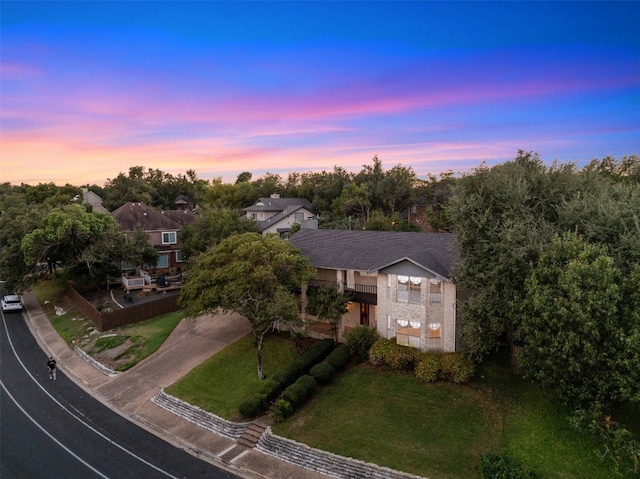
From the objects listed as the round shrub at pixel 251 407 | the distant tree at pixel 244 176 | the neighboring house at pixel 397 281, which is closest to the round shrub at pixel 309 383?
the round shrub at pixel 251 407

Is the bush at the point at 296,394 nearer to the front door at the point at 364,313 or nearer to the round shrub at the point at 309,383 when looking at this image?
the round shrub at the point at 309,383

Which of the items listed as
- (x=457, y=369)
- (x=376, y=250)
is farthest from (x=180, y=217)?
(x=457, y=369)

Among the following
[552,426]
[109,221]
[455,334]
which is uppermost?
[109,221]

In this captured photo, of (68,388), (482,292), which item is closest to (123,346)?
(68,388)

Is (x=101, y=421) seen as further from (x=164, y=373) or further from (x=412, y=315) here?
(x=412, y=315)

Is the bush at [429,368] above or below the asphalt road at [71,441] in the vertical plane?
above

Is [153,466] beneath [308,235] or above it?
beneath

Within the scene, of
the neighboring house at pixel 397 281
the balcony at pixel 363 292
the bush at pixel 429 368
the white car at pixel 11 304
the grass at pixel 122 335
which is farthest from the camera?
the white car at pixel 11 304
